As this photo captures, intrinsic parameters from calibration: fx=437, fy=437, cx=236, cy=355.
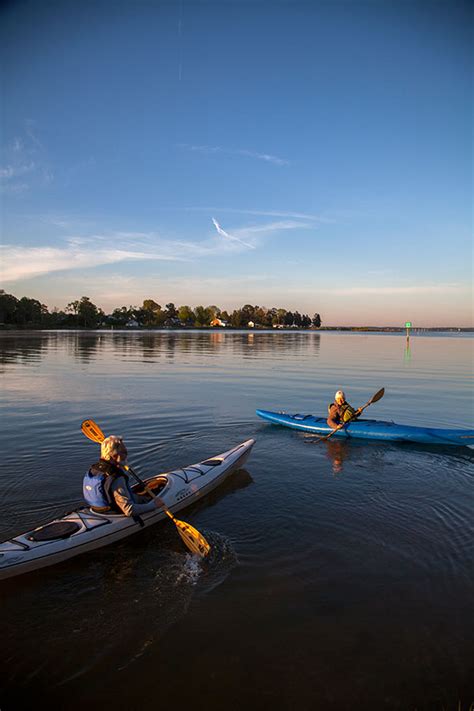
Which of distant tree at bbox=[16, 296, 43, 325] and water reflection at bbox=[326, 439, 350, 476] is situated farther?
distant tree at bbox=[16, 296, 43, 325]

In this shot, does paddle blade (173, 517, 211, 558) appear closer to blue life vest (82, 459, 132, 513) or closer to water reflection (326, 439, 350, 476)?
blue life vest (82, 459, 132, 513)

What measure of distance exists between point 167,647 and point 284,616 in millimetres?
1330

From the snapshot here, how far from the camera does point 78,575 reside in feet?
18.5

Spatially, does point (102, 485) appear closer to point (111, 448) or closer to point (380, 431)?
point (111, 448)

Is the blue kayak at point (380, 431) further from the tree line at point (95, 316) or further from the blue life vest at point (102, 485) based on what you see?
the tree line at point (95, 316)

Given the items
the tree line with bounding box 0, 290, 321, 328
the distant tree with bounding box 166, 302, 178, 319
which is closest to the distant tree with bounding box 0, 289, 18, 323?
the tree line with bounding box 0, 290, 321, 328

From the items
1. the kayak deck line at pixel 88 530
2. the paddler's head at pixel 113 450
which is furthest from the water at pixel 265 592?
the paddler's head at pixel 113 450

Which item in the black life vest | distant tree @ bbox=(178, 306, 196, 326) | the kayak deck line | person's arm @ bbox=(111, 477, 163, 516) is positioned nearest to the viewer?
the kayak deck line

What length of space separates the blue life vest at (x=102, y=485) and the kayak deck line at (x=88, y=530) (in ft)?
0.37

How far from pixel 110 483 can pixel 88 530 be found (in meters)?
0.67

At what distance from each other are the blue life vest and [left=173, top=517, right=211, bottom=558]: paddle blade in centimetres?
98

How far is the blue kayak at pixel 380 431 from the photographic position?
38.2 ft

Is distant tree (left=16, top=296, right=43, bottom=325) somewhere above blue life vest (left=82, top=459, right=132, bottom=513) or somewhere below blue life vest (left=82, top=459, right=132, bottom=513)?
above

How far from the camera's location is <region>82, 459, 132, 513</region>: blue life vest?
619 cm
